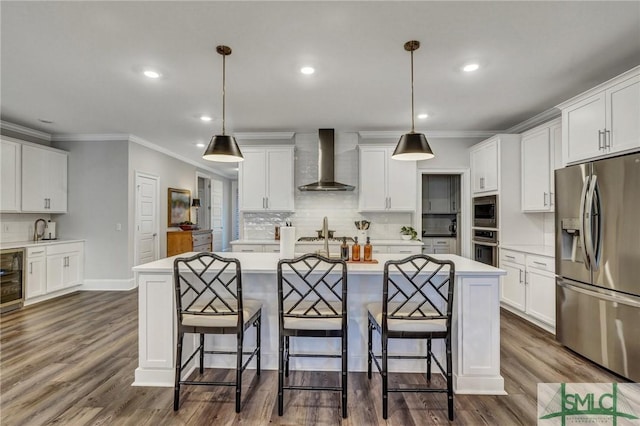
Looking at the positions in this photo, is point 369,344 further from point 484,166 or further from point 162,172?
point 162,172

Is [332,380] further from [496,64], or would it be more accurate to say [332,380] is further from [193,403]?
[496,64]

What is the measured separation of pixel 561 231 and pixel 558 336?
107 centimetres

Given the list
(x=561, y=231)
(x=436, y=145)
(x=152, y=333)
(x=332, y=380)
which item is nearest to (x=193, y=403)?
(x=152, y=333)

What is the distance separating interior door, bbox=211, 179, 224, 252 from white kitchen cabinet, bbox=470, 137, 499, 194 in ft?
23.3

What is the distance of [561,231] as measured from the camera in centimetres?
307

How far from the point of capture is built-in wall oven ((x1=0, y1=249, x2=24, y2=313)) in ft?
13.7

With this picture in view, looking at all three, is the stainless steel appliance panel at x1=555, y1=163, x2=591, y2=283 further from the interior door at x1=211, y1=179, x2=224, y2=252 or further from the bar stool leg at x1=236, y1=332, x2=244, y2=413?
the interior door at x1=211, y1=179, x2=224, y2=252

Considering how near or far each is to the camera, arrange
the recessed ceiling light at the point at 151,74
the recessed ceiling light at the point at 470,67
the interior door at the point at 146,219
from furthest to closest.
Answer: the interior door at the point at 146,219, the recessed ceiling light at the point at 151,74, the recessed ceiling light at the point at 470,67

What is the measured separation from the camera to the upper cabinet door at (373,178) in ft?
16.3

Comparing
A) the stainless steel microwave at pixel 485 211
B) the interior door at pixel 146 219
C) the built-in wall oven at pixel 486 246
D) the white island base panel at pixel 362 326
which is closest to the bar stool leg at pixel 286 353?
the white island base panel at pixel 362 326

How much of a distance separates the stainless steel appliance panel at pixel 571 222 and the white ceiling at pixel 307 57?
1.02m

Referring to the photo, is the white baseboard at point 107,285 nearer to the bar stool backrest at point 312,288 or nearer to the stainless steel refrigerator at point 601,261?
the bar stool backrest at point 312,288

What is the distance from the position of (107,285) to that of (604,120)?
23.2 feet

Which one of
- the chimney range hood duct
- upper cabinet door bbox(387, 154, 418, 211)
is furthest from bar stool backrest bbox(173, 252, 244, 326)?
upper cabinet door bbox(387, 154, 418, 211)
